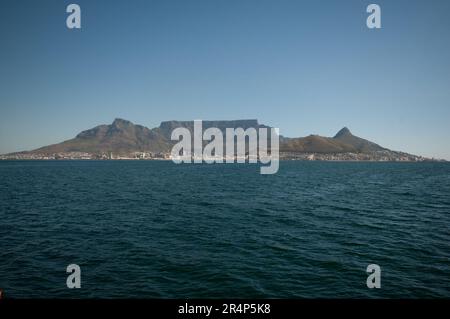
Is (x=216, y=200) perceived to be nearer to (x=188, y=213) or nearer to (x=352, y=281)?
(x=188, y=213)

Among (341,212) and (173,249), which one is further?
(341,212)

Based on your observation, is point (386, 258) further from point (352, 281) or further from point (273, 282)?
point (273, 282)

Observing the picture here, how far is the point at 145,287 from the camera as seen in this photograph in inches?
859

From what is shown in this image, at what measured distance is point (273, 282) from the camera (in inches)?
898

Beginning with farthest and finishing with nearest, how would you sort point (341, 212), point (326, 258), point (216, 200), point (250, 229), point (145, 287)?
point (216, 200), point (341, 212), point (250, 229), point (326, 258), point (145, 287)

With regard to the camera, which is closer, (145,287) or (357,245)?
(145,287)
